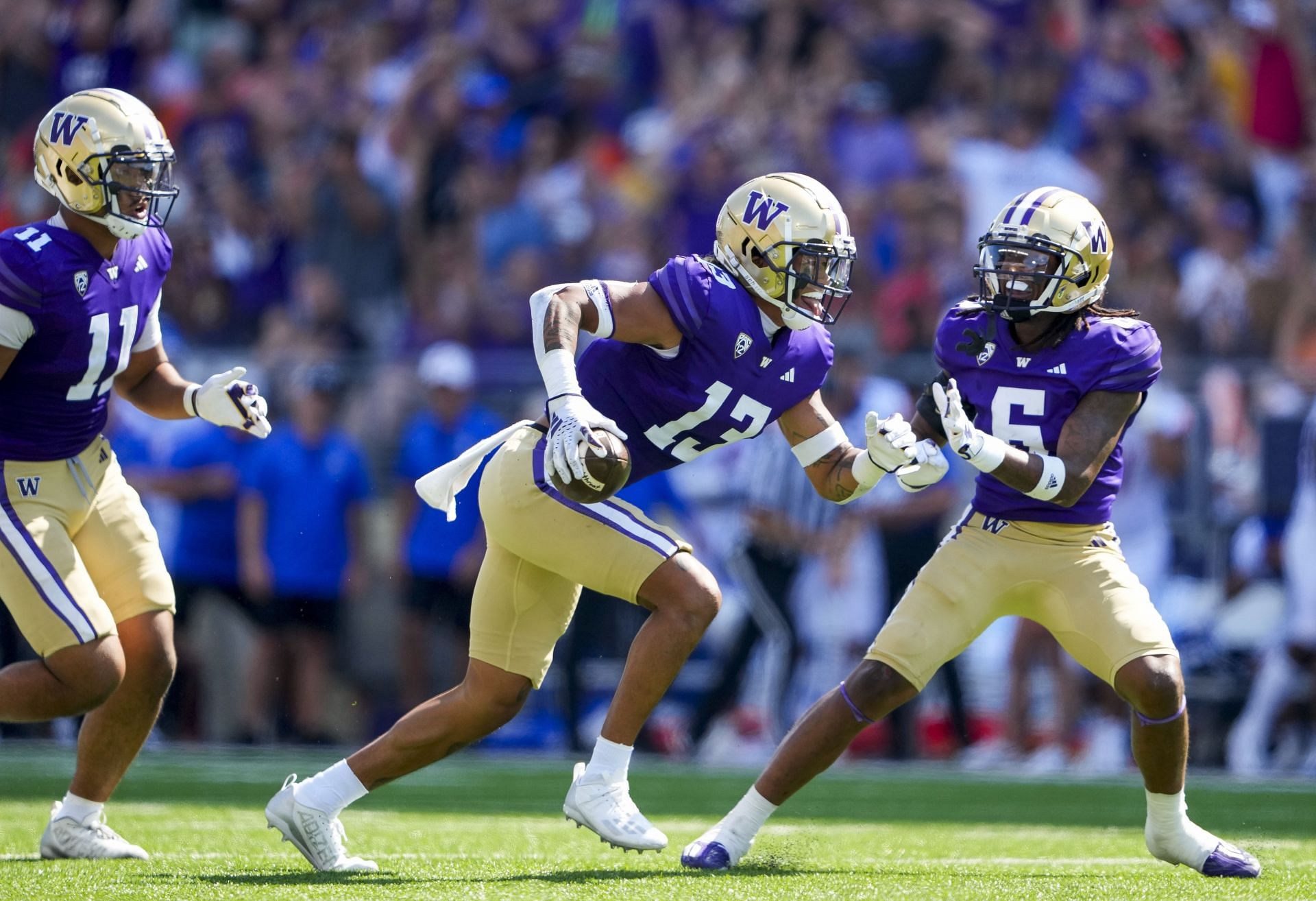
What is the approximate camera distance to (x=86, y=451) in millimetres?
4820

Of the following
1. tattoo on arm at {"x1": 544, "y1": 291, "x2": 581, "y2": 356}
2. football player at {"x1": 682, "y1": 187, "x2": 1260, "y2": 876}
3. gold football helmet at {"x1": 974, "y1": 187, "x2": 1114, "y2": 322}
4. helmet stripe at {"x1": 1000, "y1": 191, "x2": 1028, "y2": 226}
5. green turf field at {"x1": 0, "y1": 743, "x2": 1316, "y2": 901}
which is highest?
helmet stripe at {"x1": 1000, "y1": 191, "x2": 1028, "y2": 226}

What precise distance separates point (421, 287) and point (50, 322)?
5.63m

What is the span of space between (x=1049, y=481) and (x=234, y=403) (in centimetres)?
213

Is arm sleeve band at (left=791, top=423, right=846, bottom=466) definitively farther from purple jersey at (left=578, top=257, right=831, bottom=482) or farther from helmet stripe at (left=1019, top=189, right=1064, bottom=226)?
helmet stripe at (left=1019, top=189, right=1064, bottom=226)

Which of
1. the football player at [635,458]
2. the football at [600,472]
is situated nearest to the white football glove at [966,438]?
the football player at [635,458]

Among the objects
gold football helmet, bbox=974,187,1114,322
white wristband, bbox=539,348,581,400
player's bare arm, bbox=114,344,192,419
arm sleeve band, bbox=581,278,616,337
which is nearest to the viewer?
white wristband, bbox=539,348,581,400

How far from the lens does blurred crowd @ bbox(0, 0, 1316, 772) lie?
8.15 m

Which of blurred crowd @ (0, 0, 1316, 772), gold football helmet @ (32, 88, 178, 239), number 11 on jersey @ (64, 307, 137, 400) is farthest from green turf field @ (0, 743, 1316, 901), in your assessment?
gold football helmet @ (32, 88, 178, 239)

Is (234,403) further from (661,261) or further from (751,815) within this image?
(661,261)

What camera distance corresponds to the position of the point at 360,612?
882 cm

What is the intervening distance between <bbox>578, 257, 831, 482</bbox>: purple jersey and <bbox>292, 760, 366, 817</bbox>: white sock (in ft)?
3.32

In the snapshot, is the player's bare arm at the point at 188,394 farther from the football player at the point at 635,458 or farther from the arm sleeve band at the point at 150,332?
the football player at the point at 635,458

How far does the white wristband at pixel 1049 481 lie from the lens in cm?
444

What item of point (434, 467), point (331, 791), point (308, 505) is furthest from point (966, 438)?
point (308, 505)
